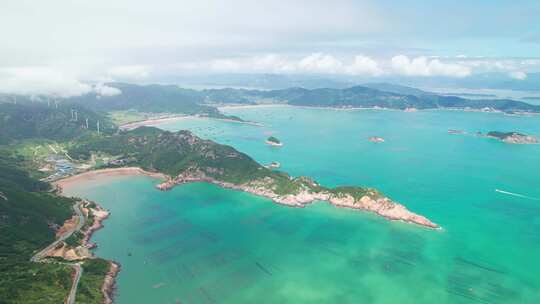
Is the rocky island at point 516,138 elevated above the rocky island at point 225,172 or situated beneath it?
elevated above

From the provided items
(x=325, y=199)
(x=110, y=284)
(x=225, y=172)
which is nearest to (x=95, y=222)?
(x=110, y=284)

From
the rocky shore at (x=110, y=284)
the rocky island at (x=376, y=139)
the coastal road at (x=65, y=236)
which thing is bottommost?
the rocky shore at (x=110, y=284)

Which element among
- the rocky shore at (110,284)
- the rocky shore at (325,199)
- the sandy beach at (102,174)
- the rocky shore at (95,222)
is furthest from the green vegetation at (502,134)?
the rocky shore at (110,284)

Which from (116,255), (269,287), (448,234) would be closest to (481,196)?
(448,234)

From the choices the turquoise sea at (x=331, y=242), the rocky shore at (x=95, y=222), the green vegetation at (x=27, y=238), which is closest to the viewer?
the green vegetation at (x=27, y=238)

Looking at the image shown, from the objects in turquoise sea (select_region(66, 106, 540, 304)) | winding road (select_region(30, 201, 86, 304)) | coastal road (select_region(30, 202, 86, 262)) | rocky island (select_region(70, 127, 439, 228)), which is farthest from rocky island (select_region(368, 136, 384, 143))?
coastal road (select_region(30, 202, 86, 262))

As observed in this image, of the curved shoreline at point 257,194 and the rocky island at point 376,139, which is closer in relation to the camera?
the curved shoreline at point 257,194

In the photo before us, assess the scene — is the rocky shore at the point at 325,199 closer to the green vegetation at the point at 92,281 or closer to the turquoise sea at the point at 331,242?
the turquoise sea at the point at 331,242
